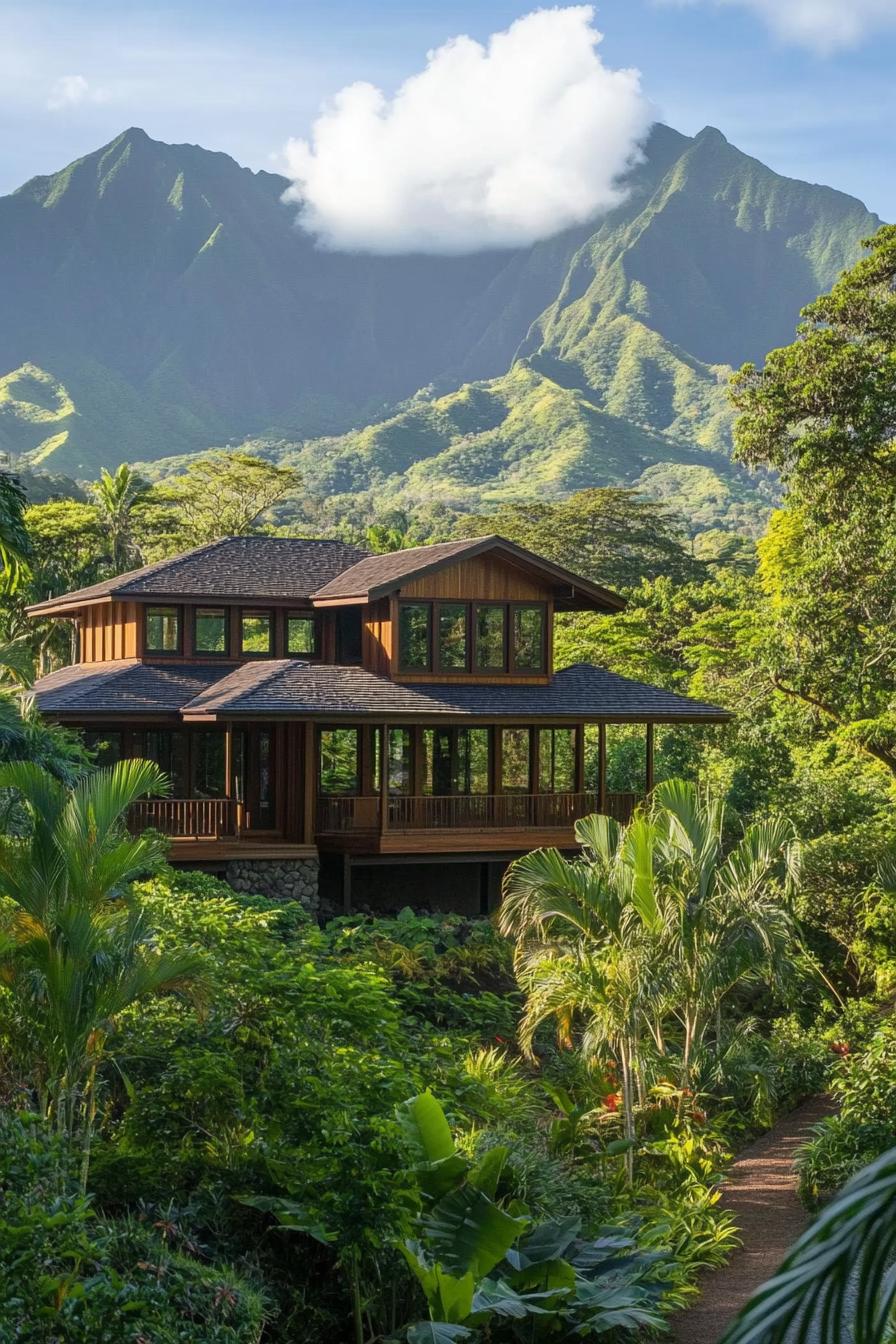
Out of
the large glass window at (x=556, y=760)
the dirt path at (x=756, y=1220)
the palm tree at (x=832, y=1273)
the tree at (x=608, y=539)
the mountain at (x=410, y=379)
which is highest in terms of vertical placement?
the mountain at (x=410, y=379)

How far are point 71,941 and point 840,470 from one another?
670 inches

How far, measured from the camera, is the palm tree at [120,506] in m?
43.2

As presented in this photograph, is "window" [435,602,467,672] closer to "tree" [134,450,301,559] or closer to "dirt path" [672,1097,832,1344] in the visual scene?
"dirt path" [672,1097,832,1344]

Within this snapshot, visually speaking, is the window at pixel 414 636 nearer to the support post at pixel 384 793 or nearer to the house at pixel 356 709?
the house at pixel 356 709

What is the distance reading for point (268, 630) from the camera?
1107 inches

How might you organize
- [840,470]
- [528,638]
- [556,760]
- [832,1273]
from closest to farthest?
[832,1273] < [840,470] < [528,638] < [556,760]

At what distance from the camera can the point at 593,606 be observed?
2833cm

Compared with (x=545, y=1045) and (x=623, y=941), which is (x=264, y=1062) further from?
(x=545, y=1045)

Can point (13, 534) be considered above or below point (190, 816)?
above

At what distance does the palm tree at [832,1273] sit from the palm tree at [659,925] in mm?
13130

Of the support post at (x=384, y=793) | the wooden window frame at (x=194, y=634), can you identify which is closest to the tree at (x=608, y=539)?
the wooden window frame at (x=194, y=634)

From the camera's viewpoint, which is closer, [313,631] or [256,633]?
[256,633]

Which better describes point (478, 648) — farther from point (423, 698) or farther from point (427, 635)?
point (423, 698)

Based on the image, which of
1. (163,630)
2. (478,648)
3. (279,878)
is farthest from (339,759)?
(279,878)
